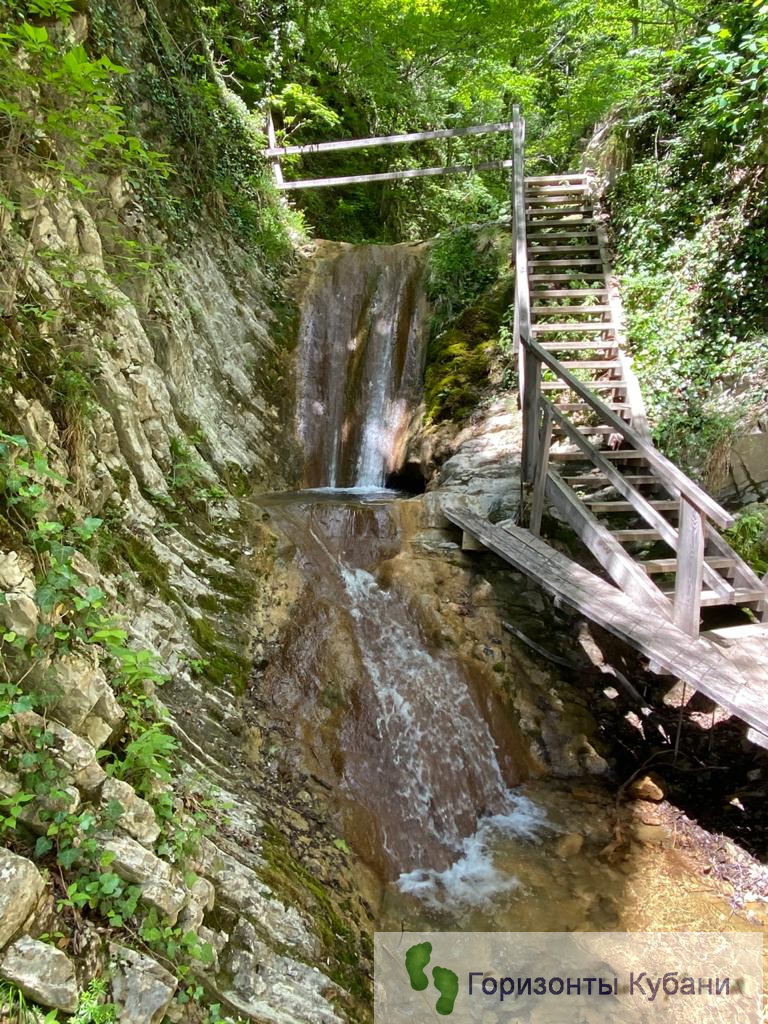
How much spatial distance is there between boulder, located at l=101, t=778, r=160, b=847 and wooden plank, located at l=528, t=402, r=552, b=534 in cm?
425

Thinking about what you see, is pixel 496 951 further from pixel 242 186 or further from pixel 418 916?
pixel 242 186

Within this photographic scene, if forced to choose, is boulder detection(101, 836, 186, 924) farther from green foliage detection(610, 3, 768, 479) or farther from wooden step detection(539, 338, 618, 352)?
A: wooden step detection(539, 338, 618, 352)

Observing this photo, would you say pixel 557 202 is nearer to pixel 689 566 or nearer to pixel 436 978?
pixel 689 566

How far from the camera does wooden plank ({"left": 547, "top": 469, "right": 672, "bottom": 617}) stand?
440 centimetres

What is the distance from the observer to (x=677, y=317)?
6715 millimetres

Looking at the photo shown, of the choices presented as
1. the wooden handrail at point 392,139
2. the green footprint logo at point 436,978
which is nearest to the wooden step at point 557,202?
the wooden handrail at point 392,139

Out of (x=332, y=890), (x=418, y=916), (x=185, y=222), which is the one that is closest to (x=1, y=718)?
(x=332, y=890)

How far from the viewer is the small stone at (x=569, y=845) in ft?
14.0

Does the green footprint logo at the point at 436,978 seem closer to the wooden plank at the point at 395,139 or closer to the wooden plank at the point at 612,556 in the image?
the wooden plank at the point at 612,556

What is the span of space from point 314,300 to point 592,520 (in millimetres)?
6716

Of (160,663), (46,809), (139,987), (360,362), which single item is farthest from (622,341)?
(139,987)

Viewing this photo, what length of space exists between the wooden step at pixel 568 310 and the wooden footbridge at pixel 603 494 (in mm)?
17

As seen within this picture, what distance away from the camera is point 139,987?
6.42ft

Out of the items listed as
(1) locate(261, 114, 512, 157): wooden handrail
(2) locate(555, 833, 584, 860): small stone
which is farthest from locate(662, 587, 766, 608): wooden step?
(1) locate(261, 114, 512, 157): wooden handrail
